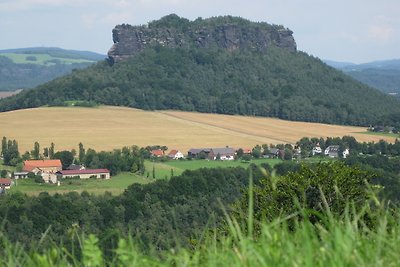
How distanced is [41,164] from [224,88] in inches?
3880

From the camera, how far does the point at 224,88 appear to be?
182375mm

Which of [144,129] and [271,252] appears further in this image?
[144,129]

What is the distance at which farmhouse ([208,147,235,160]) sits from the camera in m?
99.6

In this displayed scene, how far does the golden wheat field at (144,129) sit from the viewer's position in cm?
11012

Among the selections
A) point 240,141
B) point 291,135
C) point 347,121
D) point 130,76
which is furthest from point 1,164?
point 130,76

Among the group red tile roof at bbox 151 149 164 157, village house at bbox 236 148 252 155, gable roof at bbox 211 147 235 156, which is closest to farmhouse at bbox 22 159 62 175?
red tile roof at bbox 151 149 164 157

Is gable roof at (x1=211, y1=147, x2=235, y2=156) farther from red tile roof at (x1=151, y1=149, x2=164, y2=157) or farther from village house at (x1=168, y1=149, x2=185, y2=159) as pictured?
red tile roof at (x1=151, y1=149, x2=164, y2=157)

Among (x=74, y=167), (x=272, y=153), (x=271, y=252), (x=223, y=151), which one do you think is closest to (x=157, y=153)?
(x=223, y=151)

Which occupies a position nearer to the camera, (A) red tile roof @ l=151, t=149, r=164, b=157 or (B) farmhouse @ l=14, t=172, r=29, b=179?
(B) farmhouse @ l=14, t=172, r=29, b=179

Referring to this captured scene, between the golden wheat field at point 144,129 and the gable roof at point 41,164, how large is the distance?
465 inches

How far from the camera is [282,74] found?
189 meters

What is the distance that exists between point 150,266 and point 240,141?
107m

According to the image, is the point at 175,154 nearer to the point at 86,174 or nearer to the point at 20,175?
the point at 86,174

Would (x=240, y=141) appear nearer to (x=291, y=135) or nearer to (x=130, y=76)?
(x=291, y=135)
